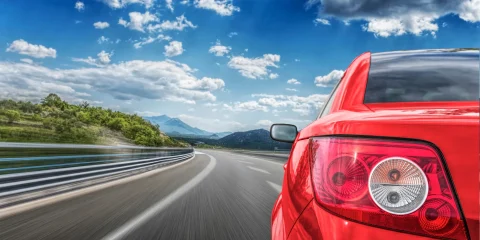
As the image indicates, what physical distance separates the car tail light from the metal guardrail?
6.05m

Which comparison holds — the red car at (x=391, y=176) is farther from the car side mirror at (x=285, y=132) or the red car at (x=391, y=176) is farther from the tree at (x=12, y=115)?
the tree at (x=12, y=115)

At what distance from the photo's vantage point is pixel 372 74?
2148 millimetres

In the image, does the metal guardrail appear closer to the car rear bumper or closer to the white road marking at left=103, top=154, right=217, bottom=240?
the white road marking at left=103, top=154, right=217, bottom=240

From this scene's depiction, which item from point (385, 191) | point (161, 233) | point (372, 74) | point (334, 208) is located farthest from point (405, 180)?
point (161, 233)

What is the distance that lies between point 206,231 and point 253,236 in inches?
23.3

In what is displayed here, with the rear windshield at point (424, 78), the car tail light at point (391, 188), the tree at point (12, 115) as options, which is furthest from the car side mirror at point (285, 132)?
the tree at point (12, 115)

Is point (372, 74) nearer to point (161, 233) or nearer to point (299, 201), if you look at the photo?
point (299, 201)

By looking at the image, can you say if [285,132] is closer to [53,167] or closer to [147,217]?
[147,217]

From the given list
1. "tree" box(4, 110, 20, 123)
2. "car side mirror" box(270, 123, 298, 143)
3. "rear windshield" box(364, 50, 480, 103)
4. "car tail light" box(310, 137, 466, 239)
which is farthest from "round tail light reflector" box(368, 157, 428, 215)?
"tree" box(4, 110, 20, 123)

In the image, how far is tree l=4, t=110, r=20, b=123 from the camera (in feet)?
91.8

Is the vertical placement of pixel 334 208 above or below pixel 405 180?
below

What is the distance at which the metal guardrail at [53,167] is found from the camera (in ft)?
20.8

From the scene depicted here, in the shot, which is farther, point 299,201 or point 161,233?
point 161,233

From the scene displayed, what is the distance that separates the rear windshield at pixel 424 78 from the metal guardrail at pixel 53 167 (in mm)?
5849
